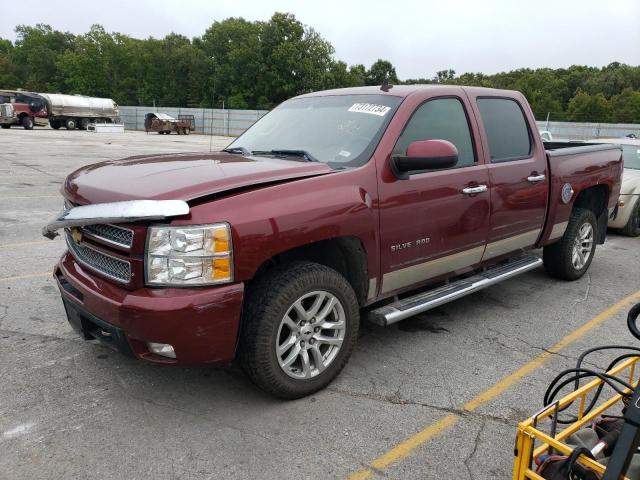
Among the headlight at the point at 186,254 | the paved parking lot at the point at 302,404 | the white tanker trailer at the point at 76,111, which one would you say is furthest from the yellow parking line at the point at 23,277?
the white tanker trailer at the point at 76,111

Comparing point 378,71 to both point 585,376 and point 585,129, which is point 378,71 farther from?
point 585,376

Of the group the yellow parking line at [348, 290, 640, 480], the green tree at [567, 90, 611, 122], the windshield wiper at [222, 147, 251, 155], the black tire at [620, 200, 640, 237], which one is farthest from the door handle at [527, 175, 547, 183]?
the green tree at [567, 90, 611, 122]

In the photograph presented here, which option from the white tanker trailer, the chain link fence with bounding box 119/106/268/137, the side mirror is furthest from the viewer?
the chain link fence with bounding box 119/106/268/137

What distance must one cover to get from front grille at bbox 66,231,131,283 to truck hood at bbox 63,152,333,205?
289 mm

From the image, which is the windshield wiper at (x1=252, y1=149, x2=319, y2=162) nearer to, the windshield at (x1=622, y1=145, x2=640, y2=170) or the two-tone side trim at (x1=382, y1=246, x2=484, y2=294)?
the two-tone side trim at (x1=382, y1=246, x2=484, y2=294)

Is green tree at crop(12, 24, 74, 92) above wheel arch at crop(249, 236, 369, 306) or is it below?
above

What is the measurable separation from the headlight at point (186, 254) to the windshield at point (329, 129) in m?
1.09

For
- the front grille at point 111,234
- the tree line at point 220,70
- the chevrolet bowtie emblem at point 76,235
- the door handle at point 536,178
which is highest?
the tree line at point 220,70

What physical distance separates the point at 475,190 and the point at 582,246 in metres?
2.47

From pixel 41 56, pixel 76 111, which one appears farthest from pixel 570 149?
pixel 41 56

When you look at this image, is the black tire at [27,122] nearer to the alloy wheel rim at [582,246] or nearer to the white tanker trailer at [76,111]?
the white tanker trailer at [76,111]

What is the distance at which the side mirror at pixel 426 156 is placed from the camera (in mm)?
3348

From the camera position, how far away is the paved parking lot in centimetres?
262

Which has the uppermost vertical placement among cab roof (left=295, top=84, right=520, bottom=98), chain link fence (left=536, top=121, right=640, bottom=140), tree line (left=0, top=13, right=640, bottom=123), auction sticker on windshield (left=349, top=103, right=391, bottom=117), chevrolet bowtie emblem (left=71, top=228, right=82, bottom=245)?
tree line (left=0, top=13, right=640, bottom=123)
